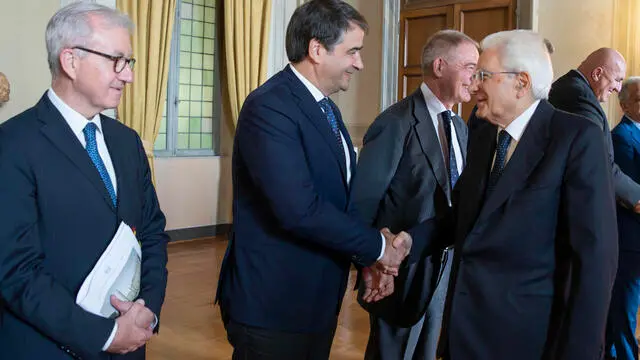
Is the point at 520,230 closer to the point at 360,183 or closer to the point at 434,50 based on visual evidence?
the point at 360,183

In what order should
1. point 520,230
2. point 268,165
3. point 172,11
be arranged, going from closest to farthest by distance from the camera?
point 520,230 < point 268,165 < point 172,11

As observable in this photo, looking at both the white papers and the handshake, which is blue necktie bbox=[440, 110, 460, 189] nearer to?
the handshake

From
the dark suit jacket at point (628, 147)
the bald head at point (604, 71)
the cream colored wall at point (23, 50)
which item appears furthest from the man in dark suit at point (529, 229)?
the cream colored wall at point (23, 50)

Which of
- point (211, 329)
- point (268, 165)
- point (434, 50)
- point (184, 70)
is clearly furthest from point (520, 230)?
point (184, 70)

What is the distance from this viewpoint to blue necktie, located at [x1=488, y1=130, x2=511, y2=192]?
6.33ft

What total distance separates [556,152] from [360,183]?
3.86ft

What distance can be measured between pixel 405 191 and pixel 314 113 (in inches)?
33.0

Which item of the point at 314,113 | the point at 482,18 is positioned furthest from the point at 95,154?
the point at 482,18

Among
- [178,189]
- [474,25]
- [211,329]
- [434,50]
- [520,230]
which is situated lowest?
[211,329]

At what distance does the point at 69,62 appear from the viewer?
178 cm

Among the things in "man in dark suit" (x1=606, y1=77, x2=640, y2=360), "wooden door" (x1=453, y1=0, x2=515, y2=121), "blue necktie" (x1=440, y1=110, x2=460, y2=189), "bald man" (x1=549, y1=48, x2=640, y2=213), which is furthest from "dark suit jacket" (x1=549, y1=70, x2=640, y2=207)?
"wooden door" (x1=453, y1=0, x2=515, y2=121)

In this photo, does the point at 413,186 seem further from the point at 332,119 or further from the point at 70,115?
the point at 70,115

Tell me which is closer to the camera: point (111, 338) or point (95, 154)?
point (111, 338)

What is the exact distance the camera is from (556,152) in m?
1.77
